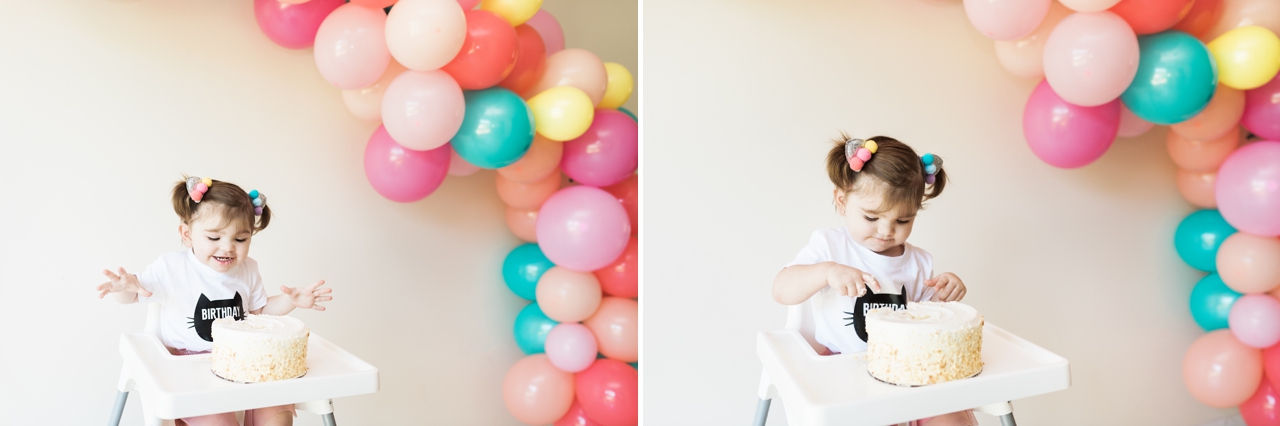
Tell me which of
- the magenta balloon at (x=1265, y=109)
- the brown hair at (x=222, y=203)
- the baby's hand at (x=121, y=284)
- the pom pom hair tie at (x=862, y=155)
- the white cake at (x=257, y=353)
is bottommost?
the white cake at (x=257, y=353)

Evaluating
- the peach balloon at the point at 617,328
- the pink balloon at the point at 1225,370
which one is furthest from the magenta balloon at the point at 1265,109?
the peach balloon at the point at 617,328

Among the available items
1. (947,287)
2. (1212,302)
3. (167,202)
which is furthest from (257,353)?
(1212,302)

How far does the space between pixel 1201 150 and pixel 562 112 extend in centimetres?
159

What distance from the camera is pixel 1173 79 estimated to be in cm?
198

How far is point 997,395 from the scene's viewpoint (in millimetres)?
1383

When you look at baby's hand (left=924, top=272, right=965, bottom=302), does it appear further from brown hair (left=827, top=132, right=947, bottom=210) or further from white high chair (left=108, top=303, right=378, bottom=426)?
white high chair (left=108, top=303, right=378, bottom=426)

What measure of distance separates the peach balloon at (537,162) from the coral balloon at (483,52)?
0.84 feet

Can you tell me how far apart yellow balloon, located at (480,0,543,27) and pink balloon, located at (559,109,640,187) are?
1.04 feet

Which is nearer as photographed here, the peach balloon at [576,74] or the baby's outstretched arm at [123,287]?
the baby's outstretched arm at [123,287]

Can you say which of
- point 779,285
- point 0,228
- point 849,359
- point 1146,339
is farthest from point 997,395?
point 0,228

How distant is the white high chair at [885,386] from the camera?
129 centimetres

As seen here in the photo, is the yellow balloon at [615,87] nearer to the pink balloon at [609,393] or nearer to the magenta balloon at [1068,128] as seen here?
the pink balloon at [609,393]

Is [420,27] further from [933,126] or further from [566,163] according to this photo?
[933,126]

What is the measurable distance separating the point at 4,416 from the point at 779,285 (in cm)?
180
